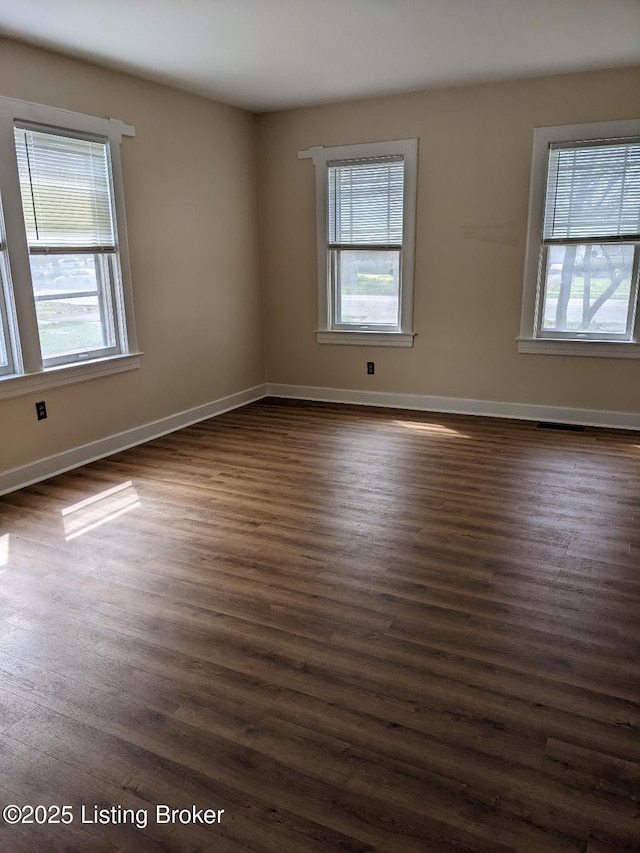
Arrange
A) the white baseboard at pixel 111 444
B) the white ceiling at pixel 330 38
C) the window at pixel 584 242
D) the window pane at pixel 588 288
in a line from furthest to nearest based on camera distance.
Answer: the window pane at pixel 588 288
the window at pixel 584 242
the white baseboard at pixel 111 444
the white ceiling at pixel 330 38

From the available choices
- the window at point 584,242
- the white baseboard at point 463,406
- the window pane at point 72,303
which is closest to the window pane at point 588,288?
the window at point 584,242

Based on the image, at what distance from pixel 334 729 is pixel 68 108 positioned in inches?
161

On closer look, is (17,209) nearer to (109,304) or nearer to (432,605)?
(109,304)

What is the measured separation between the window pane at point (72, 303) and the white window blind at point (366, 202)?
2.27 meters

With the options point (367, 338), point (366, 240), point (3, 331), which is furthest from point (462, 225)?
point (3, 331)

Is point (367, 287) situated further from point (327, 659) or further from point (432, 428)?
point (327, 659)

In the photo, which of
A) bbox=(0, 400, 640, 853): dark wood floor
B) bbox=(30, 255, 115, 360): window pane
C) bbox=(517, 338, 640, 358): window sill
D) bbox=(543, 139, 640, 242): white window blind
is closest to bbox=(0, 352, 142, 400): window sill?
bbox=(30, 255, 115, 360): window pane

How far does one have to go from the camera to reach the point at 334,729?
196 centimetres

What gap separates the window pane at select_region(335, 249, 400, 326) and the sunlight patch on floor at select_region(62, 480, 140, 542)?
2.93 metres

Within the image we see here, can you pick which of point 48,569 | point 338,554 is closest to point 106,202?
point 48,569

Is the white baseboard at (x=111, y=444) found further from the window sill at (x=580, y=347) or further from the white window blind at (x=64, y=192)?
the window sill at (x=580, y=347)

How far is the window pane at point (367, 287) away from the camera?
5.78 meters

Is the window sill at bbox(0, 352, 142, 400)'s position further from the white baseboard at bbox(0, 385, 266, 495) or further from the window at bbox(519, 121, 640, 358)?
the window at bbox(519, 121, 640, 358)

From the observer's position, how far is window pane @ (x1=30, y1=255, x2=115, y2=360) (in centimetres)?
413
